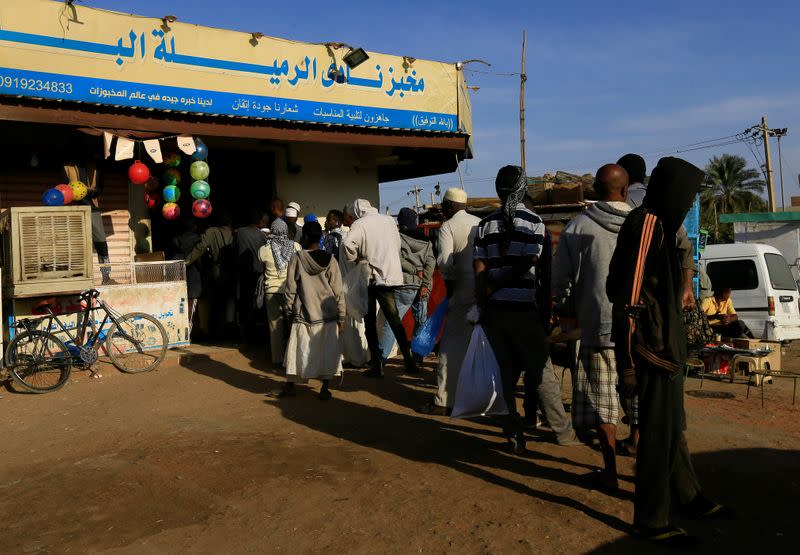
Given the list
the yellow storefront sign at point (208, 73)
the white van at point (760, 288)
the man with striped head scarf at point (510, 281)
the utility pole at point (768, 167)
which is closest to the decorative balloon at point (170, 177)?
the yellow storefront sign at point (208, 73)

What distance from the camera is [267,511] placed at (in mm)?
4434

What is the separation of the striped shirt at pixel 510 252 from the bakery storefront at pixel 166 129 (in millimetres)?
5361

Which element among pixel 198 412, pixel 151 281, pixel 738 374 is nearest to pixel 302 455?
pixel 198 412

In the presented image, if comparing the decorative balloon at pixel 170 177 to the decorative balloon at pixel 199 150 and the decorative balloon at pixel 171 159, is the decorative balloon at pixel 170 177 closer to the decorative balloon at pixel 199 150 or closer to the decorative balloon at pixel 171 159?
the decorative balloon at pixel 171 159

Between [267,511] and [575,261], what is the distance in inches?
95.1

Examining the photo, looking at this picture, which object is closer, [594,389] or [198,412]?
[594,389]

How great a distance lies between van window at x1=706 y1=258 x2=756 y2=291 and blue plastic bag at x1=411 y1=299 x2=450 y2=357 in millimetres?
8396

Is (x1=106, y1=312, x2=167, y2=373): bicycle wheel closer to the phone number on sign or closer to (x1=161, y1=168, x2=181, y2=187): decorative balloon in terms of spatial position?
(x1=161, y1=168, x2=181, y2=187): decorative balloon

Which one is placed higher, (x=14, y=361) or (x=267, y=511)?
(x=14, y=361)

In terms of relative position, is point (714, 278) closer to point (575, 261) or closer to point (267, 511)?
point (575, 261)

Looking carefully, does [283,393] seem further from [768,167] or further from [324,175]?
[768,167]

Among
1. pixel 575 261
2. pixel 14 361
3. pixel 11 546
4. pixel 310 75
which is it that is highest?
pixel 310 75

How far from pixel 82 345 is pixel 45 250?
113 centimetres

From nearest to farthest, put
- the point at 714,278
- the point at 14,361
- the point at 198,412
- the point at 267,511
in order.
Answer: the point at 267,511 < the point at 198,412 < the point at 14,361 < the point at 714,278
